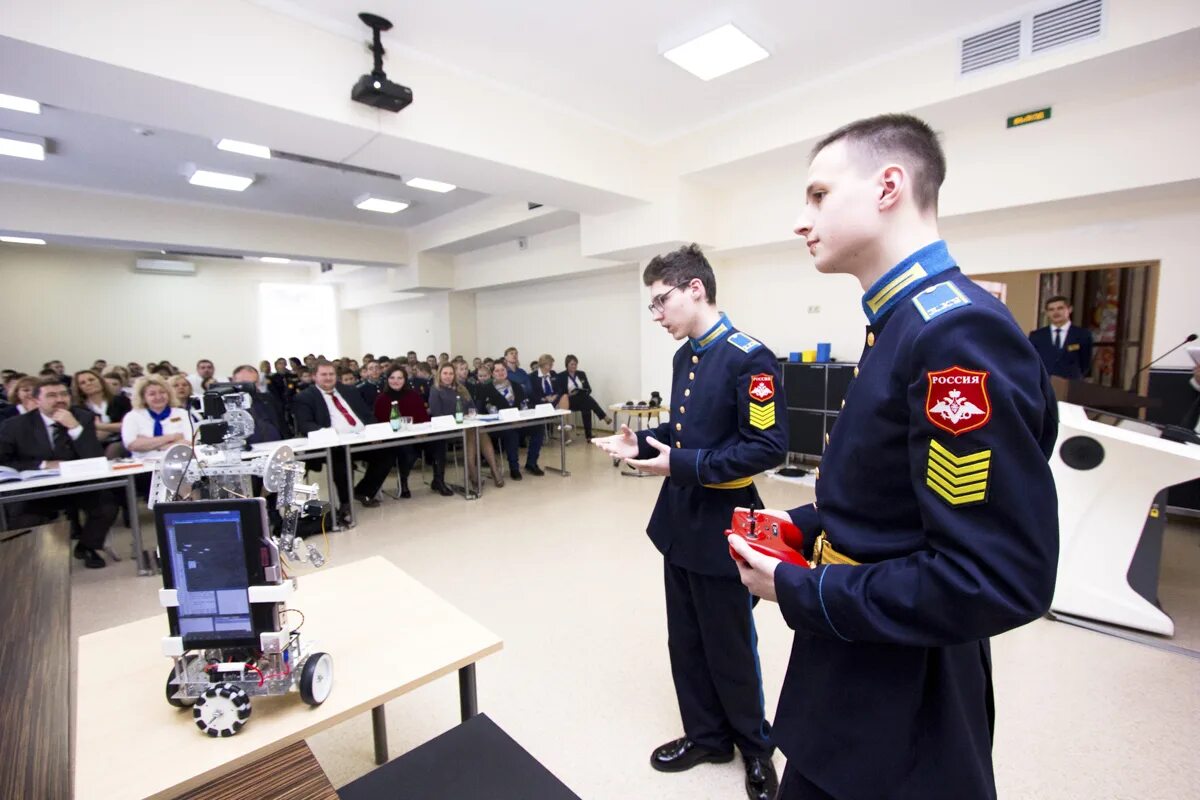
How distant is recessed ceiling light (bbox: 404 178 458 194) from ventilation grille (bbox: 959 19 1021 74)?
5503 millimetres

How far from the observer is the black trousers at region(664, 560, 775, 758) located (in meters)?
1.70

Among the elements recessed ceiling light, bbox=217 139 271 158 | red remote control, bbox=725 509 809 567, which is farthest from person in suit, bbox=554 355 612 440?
red remote control, bbox=725 509 809 567

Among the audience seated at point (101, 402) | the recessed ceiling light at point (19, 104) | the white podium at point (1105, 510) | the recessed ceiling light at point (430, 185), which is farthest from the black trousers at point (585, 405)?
the recessed ceiling light at point (19, 104)

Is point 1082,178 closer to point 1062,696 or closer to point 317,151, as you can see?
point 1062,696

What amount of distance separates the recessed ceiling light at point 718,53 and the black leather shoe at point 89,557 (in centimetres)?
573

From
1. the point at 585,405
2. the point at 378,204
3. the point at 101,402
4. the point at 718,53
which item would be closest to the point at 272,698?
the point at 718,53

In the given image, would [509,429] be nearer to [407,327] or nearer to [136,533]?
[136,533]

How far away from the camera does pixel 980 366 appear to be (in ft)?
2.14

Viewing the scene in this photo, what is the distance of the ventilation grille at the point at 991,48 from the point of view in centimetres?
384

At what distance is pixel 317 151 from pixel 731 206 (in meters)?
4.47

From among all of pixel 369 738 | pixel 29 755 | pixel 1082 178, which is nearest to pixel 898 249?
pixel 29 755

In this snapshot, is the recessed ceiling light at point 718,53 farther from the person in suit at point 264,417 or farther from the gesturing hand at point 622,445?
the person in suit at point 264,417

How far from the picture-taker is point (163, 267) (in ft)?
35.9

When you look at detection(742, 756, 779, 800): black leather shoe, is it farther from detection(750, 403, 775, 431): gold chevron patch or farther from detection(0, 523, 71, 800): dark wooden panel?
detection(0, 523, 71, 800): dark wooden panel
